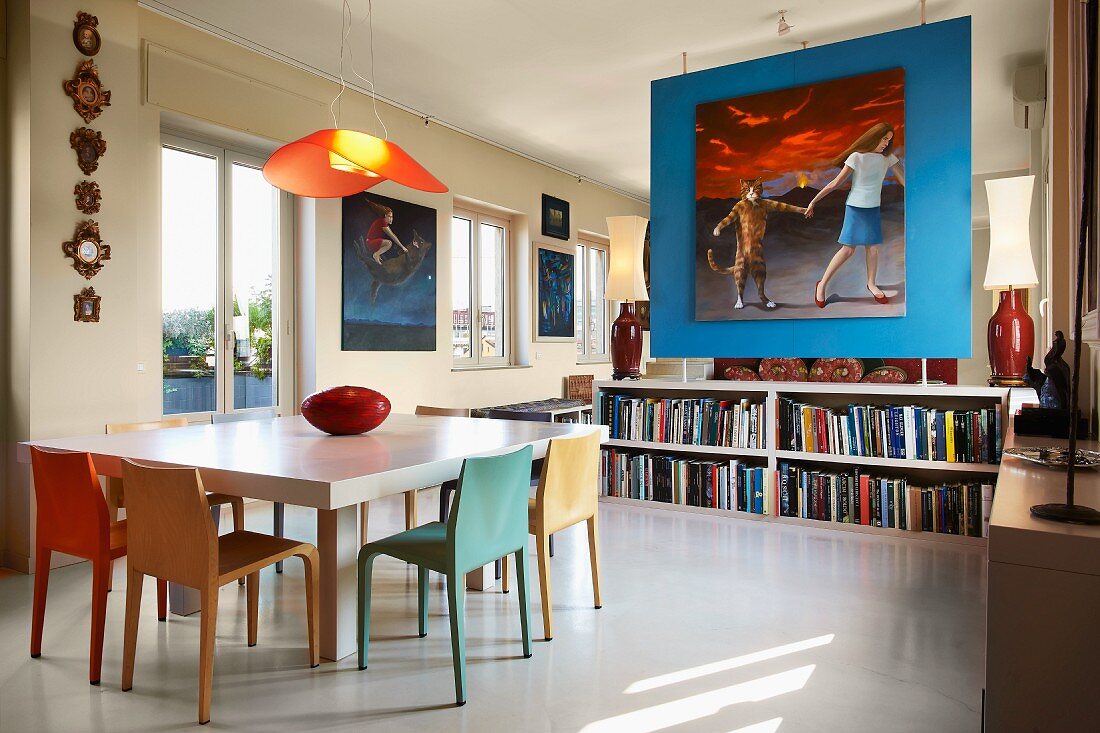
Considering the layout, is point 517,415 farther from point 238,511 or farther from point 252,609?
point 252,609

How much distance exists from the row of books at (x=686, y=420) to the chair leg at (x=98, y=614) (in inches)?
135

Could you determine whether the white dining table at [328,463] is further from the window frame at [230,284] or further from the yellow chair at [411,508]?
the window frame at [230,284]

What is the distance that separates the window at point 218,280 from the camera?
15.4ft

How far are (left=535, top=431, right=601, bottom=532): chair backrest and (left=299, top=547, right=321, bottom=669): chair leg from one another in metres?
0.79

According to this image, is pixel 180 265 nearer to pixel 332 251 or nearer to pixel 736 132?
pixel 332 251

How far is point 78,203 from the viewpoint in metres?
3.78

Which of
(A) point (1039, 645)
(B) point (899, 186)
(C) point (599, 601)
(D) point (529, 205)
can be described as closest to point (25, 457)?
(C) point (599, 601)

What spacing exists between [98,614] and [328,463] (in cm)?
84

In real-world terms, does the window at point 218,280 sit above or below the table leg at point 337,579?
above

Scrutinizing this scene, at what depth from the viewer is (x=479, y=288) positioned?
24.3 ft

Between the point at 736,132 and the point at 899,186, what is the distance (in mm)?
1101

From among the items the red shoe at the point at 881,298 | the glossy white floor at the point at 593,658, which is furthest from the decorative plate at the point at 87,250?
the red shoe at the point at 881,298

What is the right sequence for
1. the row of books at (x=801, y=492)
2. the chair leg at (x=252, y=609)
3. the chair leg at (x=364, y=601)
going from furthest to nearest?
the row of books at (x=801, y=492), the chair leg at (x=252, y=609), the chair leg at (x=364, y=601)

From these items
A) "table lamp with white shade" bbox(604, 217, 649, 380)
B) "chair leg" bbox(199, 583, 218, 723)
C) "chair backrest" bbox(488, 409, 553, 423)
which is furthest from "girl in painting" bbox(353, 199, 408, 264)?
"chair leg" bbox(199, 583, 218, 723)
